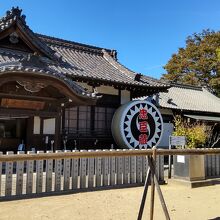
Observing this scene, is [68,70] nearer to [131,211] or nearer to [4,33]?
[4,33]

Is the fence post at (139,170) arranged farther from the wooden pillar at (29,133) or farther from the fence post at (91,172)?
the wooden pillar at (29,133)

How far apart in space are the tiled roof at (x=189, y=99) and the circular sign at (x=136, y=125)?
16.3ft

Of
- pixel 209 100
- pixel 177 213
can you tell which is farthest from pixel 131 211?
pixel 209 100

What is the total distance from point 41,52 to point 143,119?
538cm

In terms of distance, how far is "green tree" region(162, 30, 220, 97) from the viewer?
31.7 metres

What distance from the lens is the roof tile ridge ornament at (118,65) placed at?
13.9 m

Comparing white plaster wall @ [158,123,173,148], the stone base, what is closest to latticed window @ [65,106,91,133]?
the stone base

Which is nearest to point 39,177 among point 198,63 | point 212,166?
point 212,166

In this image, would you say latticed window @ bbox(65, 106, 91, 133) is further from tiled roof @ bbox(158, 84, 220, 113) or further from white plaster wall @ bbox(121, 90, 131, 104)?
tiled roof @ bbox(158, 84, 220, 113)

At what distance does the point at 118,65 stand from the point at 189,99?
1036 cm

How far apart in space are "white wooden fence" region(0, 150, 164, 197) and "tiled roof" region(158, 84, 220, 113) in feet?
37.1

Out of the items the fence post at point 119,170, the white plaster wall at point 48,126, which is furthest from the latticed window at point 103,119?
the fence post at point 119,170

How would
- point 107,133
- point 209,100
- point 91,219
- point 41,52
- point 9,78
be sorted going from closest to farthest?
point 91,219 < point 9,78 < point 41,52 < point 107,133 < point 209,100

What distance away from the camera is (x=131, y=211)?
5559 mm
